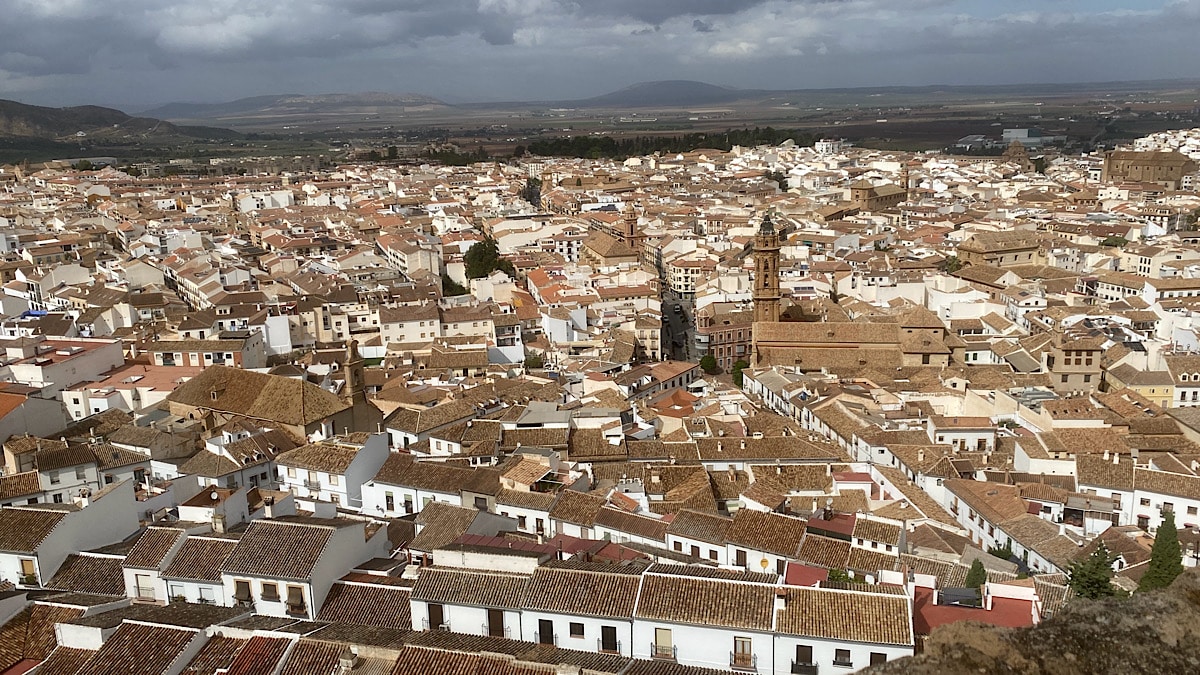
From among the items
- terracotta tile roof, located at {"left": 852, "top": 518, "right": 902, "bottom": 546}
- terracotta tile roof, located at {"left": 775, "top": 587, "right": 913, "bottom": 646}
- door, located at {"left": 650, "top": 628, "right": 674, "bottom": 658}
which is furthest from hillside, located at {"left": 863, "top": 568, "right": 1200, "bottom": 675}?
terracotta tile roof, located at {"left": 852, "top": 518, "right": 902, "bottom": 546}

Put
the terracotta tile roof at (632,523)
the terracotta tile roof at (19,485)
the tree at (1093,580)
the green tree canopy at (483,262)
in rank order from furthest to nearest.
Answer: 1. the green tree canopy at (483,262)
2. the terracotta tile roof at (19,485)
3. the terracotta tile roof at (632,523)
4. the tree at (1093,580)

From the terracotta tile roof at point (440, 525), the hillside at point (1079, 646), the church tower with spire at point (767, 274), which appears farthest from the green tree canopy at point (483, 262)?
the hillside at point (1079, 646)

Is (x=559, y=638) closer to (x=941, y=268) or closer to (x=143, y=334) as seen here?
(x=143, y=334)

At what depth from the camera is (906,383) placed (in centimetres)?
2945

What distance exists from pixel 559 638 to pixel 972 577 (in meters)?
6.50

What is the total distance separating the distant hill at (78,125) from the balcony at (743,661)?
171 m

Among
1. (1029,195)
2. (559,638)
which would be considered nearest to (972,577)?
(559,638)

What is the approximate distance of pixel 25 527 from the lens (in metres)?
14.8

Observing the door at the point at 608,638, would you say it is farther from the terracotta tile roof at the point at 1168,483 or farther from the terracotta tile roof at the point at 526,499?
the terracotta tile roof at the point at 1168,483

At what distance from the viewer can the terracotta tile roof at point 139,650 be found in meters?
11.0

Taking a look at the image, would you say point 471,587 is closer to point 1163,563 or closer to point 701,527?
point 701,527

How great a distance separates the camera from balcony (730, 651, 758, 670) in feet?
36.7

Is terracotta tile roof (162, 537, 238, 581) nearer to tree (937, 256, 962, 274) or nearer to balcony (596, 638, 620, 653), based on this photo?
balcony (596, 638, 620, 653)

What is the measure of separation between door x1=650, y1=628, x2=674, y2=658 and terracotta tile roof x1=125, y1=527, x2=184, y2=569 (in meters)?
7.19
